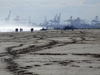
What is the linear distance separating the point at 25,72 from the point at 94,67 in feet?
6.73

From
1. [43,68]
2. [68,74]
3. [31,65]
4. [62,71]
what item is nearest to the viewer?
[68,74]

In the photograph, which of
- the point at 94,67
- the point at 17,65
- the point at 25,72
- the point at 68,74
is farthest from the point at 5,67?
the point at 94,67

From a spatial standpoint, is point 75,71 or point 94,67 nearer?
point 75,71

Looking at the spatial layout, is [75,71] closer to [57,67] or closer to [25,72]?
[57,67]

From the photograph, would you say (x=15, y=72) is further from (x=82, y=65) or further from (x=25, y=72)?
(x=82, y=65)

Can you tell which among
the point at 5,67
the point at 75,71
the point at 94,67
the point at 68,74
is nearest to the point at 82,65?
the point at 94,67

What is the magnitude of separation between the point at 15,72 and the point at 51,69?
3.39 ft

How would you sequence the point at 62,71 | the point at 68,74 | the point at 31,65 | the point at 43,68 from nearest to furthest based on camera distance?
the point at 68,74 → the point at 62,71 → the point at 43,68 → the point at 31,65

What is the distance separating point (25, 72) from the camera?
19.7ft

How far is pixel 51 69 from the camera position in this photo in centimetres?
633

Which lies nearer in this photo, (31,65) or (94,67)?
(94,67)

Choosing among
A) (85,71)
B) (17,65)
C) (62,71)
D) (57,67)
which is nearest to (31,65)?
(17,65)

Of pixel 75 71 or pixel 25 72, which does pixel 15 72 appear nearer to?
pixel 25 72

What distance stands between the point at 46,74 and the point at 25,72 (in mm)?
636
